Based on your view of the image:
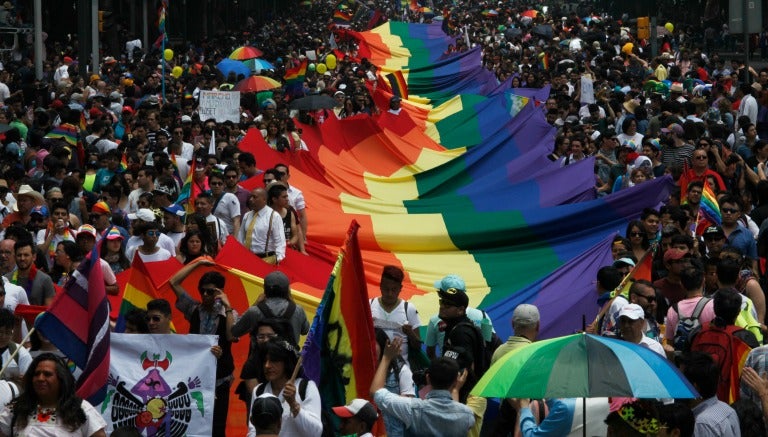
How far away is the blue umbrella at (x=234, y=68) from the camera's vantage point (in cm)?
3229

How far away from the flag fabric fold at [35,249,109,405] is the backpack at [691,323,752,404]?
3.10m

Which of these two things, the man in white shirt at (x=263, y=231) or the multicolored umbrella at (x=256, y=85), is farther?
the multicolored umbrella at (x=256, y=85)

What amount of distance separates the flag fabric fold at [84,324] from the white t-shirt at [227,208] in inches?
206

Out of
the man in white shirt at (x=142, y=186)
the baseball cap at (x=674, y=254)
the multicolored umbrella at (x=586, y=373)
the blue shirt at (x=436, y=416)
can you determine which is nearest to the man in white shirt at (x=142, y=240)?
the man in white shirt at (x=142, y=186)

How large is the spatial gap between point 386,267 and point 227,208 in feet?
14.3

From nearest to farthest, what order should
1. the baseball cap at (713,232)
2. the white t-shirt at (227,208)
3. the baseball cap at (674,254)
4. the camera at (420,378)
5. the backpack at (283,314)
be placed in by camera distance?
the camera at (420,378) < the backpack at (283,314) < the baseball cap at (674,254) < the baseball cap at (713,232) < the white t-shirt at (227,208)

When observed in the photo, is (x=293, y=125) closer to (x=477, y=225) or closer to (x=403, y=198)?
(x=403, y=198)

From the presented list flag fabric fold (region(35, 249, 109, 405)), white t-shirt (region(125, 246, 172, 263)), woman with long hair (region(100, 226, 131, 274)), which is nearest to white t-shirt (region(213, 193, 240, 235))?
white t-shirt (region(125, 246, 172, 263))

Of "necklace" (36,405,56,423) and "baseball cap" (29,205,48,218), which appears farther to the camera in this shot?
"baseball cap" (29,205,48,218)

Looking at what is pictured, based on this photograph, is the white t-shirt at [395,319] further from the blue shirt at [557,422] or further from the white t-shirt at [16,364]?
the blue shirt at [557,422]

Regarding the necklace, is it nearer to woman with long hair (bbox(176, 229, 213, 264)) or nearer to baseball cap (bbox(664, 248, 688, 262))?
woman with long hair (bbox(176, 229, 213, 264))

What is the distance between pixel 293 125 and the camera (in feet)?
66.9

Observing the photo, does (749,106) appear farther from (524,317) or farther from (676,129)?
(524,317)

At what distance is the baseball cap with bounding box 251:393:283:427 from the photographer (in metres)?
7.43
